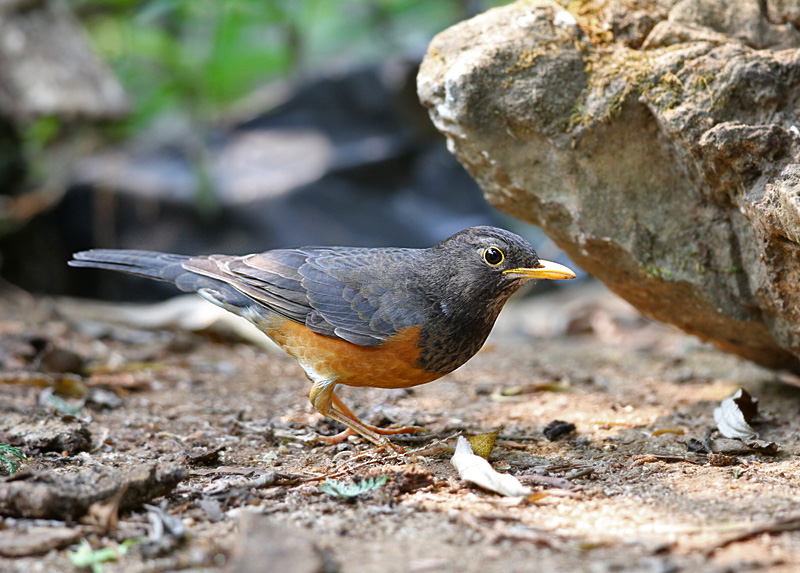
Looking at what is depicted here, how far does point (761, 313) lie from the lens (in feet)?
16.2

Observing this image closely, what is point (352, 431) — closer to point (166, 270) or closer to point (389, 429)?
point (389, 429)

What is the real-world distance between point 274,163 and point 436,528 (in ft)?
26.4

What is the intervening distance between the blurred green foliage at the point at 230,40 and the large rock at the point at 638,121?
5989 mm

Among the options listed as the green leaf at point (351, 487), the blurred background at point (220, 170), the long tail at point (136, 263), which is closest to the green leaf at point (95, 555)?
the green leaf at point (351, 487)

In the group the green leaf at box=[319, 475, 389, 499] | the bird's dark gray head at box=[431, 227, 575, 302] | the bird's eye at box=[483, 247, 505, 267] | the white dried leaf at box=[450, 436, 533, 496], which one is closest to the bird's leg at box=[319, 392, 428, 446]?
the white dried leaf at box=[450, 436, 533, 496]

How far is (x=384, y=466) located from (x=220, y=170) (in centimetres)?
749

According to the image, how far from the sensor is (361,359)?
15.5 feet

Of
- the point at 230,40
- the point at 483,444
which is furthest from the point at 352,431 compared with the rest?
the point at 230,40

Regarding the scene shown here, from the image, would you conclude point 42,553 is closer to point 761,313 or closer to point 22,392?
point 22,392

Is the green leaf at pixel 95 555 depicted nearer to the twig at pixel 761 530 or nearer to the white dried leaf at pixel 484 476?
the white dried leaf at pixel 484 476

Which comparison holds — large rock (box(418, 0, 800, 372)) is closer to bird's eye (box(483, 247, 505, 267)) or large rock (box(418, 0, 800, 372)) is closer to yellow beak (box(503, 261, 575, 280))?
yellow beak (box(503, 261, 575, 280))

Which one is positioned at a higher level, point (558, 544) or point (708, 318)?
point (708, 318)

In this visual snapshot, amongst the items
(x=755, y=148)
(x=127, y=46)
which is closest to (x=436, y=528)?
(x=755, y=148)

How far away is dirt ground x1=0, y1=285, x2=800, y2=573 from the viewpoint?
2938 mm
